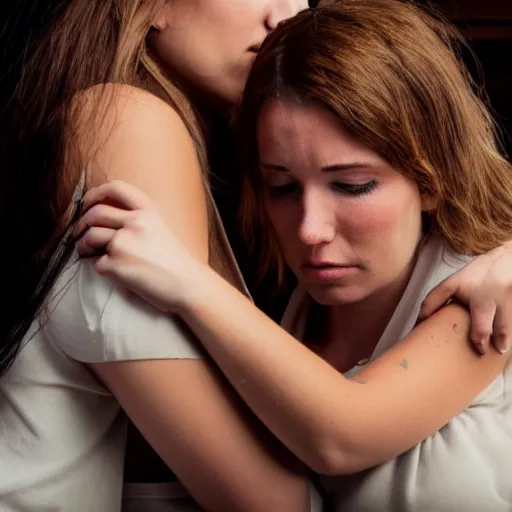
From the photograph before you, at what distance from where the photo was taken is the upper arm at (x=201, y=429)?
890 millimetres

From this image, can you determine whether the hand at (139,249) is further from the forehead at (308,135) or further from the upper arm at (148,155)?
the forehead at (308,135)

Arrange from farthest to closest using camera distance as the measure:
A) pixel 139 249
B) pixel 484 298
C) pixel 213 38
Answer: pixel 213 38
pixel 484 298
pixel 139 249

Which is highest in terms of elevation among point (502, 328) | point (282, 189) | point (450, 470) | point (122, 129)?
point (122, 129)

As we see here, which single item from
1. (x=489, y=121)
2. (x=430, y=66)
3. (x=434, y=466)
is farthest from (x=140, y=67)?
(x=434, y=466)

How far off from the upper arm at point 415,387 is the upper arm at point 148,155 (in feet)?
0.73

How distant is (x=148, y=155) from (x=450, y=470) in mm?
447

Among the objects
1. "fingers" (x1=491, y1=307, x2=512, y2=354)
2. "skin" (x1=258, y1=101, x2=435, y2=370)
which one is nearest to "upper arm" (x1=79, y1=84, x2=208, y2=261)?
"skin" (x1=258, y1=101, x2=435, y2=370)

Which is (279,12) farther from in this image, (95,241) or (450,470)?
(450,470)

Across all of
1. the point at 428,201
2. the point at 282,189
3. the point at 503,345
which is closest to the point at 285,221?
the point at 282,189

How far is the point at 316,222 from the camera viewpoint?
966 millimetres

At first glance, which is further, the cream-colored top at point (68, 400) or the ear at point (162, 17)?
the ear at point (162, 17)

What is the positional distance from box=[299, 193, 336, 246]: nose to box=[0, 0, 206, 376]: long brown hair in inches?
5.8

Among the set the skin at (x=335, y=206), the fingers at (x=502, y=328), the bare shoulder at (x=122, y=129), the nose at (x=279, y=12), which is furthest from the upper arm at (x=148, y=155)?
the fingers at (x=502, y=328)

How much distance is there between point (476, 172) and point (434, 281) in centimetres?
14
